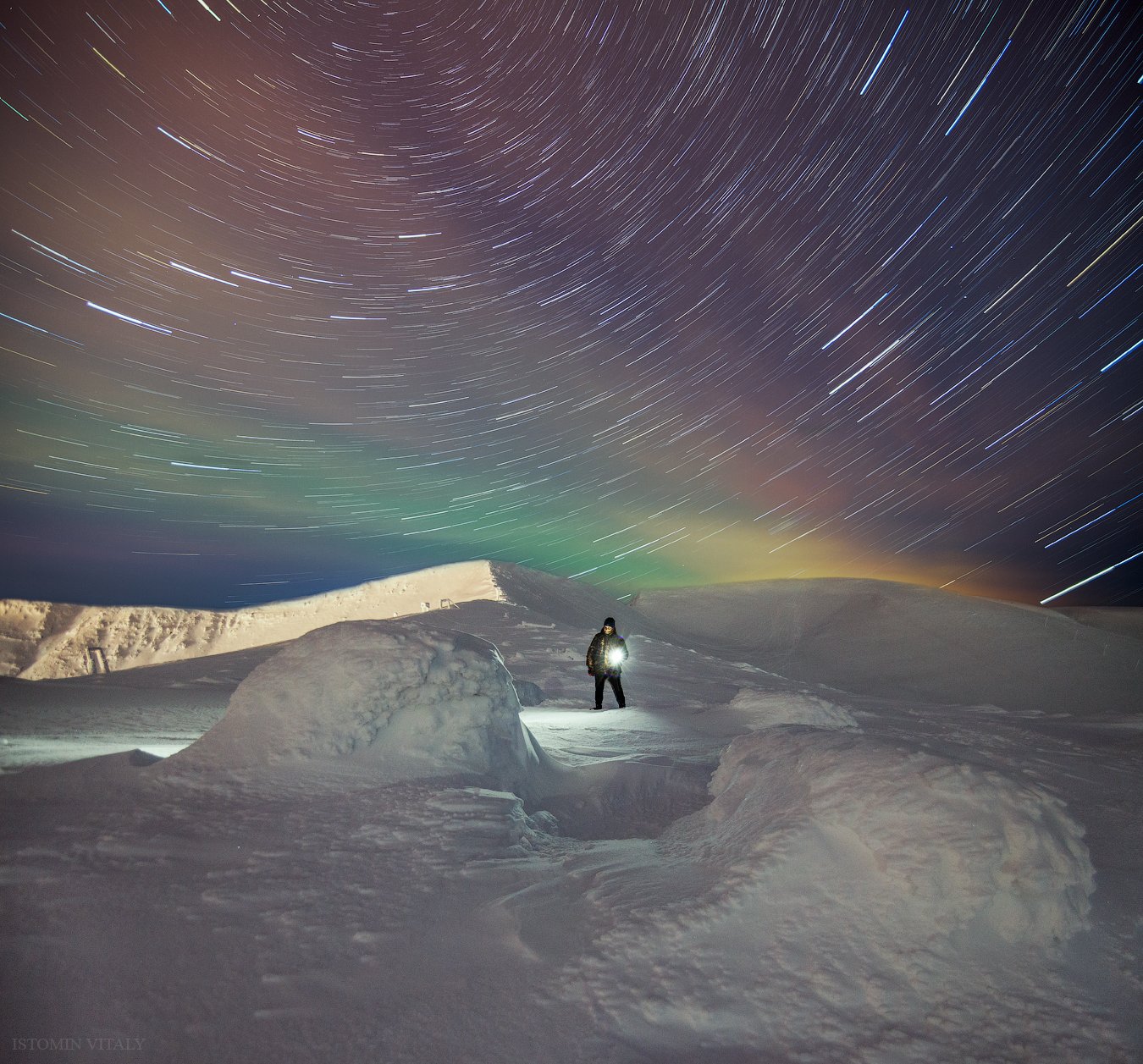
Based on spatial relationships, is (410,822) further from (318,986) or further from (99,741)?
(99,741)

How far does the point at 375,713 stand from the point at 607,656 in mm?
6503

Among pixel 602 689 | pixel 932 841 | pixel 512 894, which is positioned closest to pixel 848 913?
pixel 932 841

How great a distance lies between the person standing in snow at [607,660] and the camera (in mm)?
11734

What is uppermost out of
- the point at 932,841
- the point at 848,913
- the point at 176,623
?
the point at 176,623

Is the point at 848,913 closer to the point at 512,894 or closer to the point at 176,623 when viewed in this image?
A: the point at 512,894

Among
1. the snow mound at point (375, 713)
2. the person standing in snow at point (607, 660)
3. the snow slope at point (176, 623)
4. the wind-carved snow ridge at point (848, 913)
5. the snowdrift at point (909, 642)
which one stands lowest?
the wind-carved snow ridge at point (848, 913)

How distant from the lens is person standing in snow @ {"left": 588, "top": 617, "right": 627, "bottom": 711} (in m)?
11.7

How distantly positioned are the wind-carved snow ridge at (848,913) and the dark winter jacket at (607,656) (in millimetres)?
7521

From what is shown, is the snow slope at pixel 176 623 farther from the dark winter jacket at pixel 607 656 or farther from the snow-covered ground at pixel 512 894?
the snow-covered ground at pixel 512 894

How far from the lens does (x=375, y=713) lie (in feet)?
18.9

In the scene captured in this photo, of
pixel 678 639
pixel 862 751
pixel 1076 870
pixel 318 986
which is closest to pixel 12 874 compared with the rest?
pixel 318 986

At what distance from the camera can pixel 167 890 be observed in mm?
3398

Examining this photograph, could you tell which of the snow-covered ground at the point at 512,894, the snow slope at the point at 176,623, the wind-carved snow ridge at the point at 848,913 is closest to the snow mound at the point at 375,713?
the snow-covered ground at the point at 512,894

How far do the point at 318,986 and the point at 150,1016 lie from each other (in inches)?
24.3
